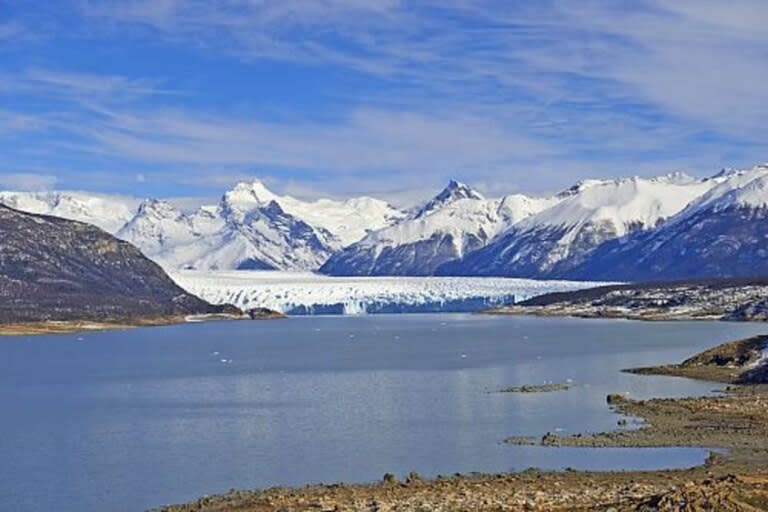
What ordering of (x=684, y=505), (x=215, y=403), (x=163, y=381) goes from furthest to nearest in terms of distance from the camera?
(x=163, y=381) < (x=215, y=403) < (x=684, y=505)

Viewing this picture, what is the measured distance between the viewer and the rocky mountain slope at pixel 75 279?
15512 centimetres

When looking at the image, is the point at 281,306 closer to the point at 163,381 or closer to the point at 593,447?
the point at 163,381

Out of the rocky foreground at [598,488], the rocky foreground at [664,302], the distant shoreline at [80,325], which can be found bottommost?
the rocky foreground at [598,488]

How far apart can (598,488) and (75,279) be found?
471ft

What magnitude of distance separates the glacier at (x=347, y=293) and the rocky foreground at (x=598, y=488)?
141m

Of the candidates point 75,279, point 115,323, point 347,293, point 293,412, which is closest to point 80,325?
point 115,323

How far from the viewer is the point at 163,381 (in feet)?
239

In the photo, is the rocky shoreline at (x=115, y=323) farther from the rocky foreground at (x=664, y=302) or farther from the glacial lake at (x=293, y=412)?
the rocky foreground at (x=664, y=302)

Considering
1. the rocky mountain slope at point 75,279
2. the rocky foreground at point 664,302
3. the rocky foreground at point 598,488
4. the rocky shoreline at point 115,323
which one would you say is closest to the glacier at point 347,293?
the rocky shoreline at point 115,323

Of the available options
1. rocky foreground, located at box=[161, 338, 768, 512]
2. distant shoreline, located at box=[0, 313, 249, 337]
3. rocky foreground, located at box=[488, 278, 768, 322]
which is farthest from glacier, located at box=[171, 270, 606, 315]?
rocky foreground, located at box=[161, 338, 768, 512]

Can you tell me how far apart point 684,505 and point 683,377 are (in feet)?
142

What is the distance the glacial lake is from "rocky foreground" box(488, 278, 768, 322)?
3818 centimetres

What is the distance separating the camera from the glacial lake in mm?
38438

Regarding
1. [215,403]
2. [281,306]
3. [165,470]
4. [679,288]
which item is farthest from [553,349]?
[281,306]
